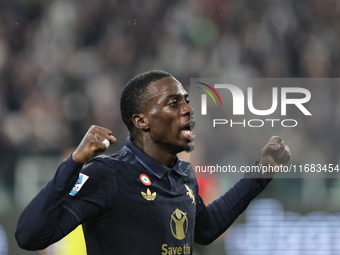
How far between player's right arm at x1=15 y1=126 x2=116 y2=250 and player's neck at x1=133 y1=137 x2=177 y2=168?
18.4 inches

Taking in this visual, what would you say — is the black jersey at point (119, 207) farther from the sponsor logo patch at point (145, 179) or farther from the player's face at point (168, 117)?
the player's face at point (168, 117)

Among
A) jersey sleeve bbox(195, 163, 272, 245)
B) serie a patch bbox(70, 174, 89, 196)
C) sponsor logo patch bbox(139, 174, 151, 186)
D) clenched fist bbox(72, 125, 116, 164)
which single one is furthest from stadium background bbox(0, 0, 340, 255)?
clenched fist bbox(72, 125, 116, 164)

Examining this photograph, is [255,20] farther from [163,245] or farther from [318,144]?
[163,245]

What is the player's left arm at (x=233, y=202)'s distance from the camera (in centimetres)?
222

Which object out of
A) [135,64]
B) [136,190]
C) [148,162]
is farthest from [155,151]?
[135,64]

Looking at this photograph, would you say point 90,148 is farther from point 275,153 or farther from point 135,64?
point 135,64

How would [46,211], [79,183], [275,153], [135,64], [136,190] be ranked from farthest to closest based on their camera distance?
[135,64], [275,153], [136,190], [79,183], [46,211]

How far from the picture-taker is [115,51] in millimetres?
4559

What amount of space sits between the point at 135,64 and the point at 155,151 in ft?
8.70

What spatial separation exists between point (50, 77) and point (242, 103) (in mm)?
1855

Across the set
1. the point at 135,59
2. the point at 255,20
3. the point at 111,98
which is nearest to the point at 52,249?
the point at 111,98

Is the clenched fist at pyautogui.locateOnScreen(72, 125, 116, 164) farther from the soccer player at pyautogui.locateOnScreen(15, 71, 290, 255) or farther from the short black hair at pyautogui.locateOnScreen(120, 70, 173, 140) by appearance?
the short black hair at pyautogui.locateOnScreen(120, 70, 173, 140)

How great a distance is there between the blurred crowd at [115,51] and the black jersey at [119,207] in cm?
226

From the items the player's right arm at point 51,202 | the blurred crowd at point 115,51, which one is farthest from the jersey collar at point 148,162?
the blurred crowd at point 115,51
